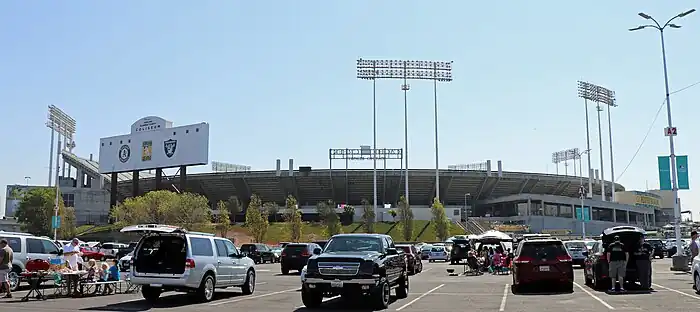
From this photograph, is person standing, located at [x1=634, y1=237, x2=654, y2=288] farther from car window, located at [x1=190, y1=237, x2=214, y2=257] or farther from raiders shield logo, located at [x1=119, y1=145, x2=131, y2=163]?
raiders shield logo, located at [x1=119, y1=145, x2=131, y2=163]

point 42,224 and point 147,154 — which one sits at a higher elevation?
point 147,154

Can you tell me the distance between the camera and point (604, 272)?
20688mm

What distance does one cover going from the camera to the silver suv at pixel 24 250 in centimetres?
2144

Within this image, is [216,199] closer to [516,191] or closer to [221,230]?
[221,230]

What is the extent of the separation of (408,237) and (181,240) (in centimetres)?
6630

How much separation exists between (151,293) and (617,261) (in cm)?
1351

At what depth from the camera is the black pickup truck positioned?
15062 mm

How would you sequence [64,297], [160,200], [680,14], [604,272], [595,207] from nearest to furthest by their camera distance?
[64,297], [604,272], [680,14], [160,200], [595,207]

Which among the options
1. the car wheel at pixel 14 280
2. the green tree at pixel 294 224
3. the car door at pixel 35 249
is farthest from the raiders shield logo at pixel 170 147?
the car wheel at pixel 14 280

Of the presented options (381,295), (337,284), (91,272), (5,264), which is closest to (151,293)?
(91,272)

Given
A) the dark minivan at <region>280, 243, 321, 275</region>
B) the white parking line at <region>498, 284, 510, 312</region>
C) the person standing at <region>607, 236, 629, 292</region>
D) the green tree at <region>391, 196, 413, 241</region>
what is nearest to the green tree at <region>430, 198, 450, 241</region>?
the green tree at <region>391, 196, 413, 241</region>

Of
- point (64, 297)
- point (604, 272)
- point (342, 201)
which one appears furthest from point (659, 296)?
point (342, 201)

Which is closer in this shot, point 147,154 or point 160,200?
point 160,200

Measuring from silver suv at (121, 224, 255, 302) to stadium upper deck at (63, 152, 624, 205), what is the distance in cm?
8787
